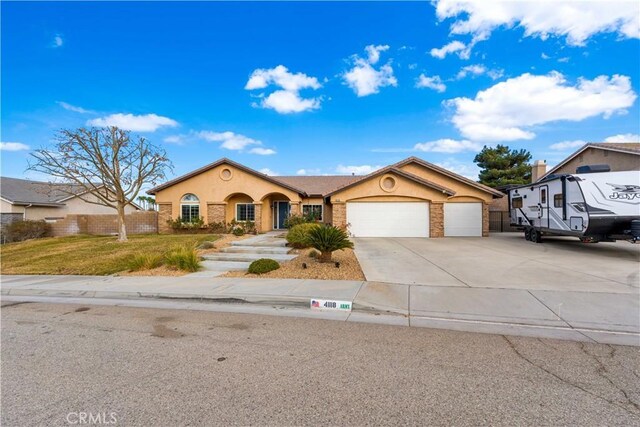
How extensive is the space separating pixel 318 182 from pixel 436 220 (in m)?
11.9

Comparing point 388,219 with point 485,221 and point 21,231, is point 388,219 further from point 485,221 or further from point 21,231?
point 21,231

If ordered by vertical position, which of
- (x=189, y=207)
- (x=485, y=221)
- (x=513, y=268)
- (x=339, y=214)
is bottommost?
(x=513, y=268)

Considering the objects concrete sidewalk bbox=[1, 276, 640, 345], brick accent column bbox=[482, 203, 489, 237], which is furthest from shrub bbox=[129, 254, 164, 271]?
brick accent column bbox=[482, 203, 489, 237]

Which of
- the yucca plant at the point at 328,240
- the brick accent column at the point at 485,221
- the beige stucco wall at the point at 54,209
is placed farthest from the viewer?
the beige stucco wall at the point at 54,209

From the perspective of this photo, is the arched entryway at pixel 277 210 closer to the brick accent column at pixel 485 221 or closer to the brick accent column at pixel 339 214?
the brick accent column at pixel 339 214

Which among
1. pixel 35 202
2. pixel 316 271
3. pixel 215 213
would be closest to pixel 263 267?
pixel 316 271

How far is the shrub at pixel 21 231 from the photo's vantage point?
22.0m

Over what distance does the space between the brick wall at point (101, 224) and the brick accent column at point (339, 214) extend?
14012mm

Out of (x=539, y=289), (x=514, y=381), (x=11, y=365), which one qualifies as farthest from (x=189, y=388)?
(x=539, y=289)

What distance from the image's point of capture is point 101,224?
79.6 feet

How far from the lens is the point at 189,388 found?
10.8 feet

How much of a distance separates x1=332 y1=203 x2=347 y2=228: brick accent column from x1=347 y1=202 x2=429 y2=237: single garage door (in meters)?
0.46

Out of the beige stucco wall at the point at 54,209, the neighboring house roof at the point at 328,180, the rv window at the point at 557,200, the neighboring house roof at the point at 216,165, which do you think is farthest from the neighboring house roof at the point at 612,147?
the beige stucco wall at the point at 54,209

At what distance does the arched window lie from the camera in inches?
895
